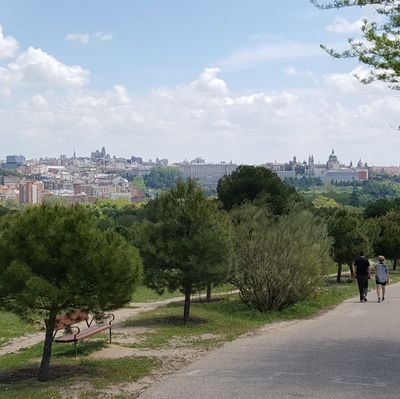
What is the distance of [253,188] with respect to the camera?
43.2 m

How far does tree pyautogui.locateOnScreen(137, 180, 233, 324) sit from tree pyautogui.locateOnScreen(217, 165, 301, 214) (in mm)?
26177

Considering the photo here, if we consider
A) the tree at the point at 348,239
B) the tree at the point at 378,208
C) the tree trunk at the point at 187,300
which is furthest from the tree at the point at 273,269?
the tree at the point at 378,208

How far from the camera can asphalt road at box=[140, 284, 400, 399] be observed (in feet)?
27.2

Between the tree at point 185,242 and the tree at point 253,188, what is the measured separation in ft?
85.9

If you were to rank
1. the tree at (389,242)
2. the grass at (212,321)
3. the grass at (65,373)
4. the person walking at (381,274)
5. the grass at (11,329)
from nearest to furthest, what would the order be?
the grass at (65,373) < the grass at (212,321) < the grass at (11,329) < the person walking at (381,274) < the tree at (389,242)

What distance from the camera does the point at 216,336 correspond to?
14.4 m

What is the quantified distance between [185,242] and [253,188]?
27.9 meters

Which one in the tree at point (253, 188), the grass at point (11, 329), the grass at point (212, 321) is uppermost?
the tree at point (253, 188)

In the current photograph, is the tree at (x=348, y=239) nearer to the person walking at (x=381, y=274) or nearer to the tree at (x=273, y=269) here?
the person walking at (x=381, y=274)

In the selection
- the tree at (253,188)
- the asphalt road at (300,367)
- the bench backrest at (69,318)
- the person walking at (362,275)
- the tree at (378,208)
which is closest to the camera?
the asphalt road at (300,367)

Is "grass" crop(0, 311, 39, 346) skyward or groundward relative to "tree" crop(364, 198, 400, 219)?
groundward

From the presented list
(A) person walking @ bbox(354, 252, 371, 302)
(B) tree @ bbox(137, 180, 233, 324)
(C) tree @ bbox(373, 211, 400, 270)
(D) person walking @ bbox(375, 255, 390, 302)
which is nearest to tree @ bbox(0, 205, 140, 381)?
(B) tree @ bbox(137, 180, 233, 324)

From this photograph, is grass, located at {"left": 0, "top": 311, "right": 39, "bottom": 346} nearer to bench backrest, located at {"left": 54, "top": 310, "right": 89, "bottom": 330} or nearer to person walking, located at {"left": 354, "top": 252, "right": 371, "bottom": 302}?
bench backrest, located at {"left": 54, "top": 310, "right": 89, "bottom": 330}

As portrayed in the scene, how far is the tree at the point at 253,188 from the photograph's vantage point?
4269 centimetres
